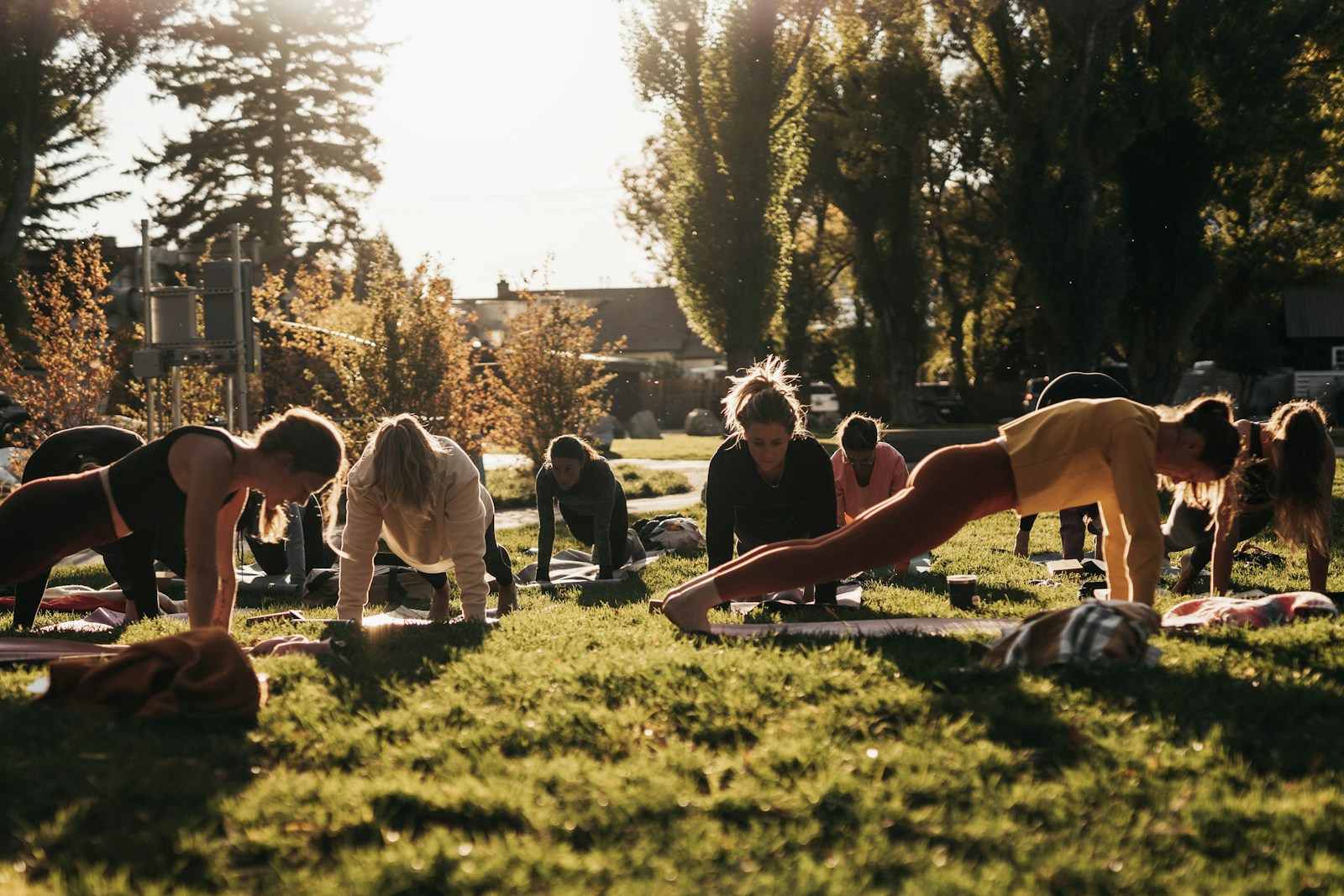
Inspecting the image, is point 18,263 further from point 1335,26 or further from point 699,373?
point 699,373

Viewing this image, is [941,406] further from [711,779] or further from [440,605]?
[711,779]

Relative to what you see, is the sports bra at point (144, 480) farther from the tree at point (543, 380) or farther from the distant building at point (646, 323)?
the distant building at point (646, 323)

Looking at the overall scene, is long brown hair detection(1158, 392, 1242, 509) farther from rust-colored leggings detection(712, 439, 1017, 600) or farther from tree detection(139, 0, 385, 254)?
tree detection(139, 0, 385, 254)

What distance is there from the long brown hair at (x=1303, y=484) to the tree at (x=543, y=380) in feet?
52.1

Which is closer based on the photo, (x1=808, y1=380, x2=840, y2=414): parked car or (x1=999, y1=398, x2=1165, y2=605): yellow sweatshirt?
(x1=999, y1=398, x2=1165, y2=605): yellow sweatshirt

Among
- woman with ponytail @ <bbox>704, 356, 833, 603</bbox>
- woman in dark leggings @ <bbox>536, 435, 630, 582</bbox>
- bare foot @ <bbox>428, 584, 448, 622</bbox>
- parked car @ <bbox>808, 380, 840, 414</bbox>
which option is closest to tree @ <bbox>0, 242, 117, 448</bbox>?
woman in dark leggings @ <bbox>536, 435, 630, 582</bbox>

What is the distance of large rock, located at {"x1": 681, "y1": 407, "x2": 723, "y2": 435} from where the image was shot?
4475 centimetres

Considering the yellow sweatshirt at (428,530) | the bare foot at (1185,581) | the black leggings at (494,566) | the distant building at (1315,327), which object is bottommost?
the bare foot at (1185,581)

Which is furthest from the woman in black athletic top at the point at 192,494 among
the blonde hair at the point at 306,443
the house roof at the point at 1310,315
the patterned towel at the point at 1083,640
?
the house roof at the point at 1310,315

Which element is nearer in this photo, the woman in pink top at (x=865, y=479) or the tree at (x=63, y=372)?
the woman in pink top at (x=865, y=479)

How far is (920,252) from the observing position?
3672 cm

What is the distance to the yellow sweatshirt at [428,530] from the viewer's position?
6.83 metres

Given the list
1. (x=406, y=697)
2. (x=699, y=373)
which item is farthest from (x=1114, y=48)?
(x=699, y=373)

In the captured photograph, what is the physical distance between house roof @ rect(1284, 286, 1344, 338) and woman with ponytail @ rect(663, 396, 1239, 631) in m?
44.0
